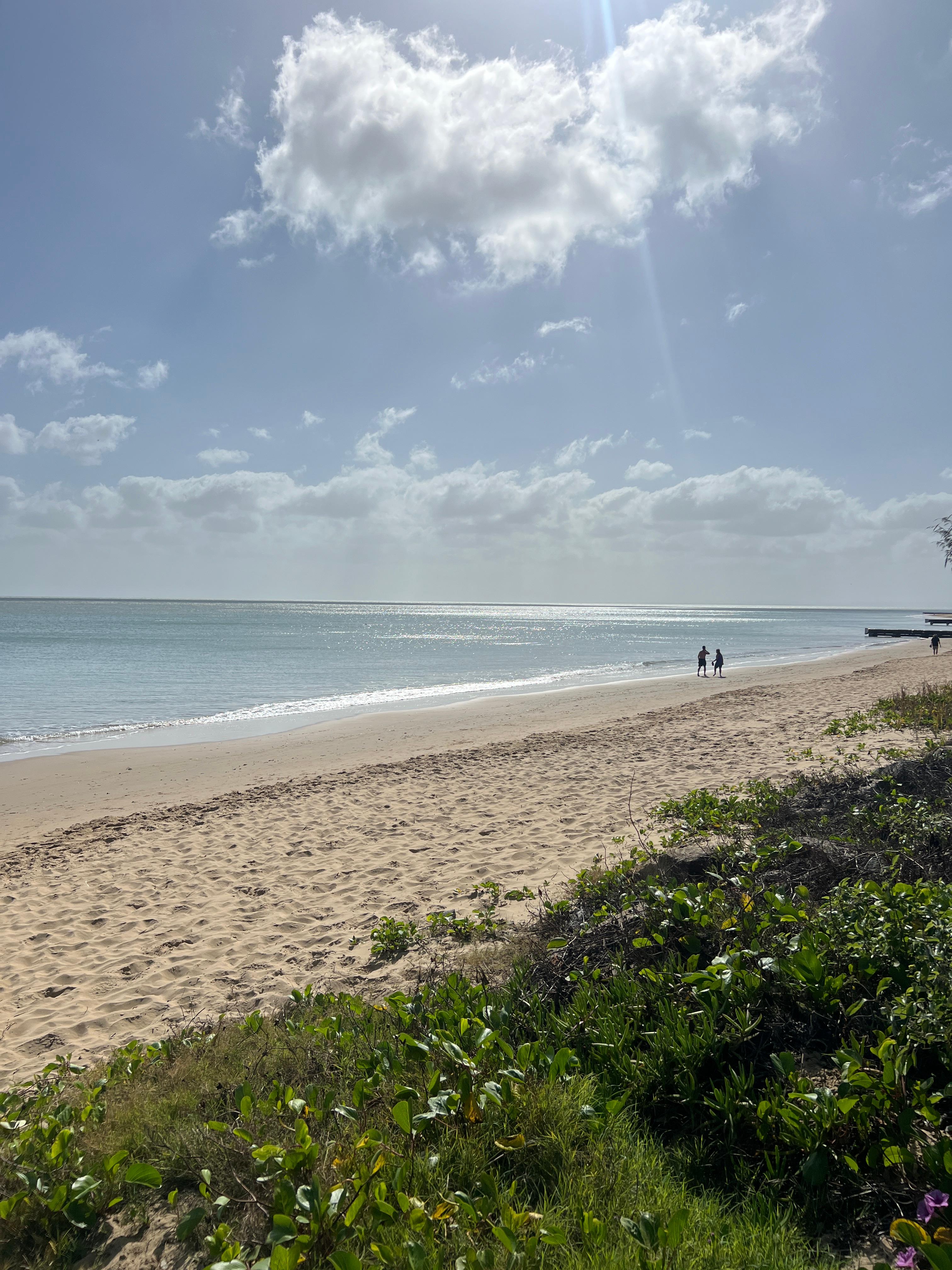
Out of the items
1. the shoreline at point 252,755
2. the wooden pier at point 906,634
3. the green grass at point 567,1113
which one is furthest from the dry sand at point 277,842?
the wooden pier at point 906,634

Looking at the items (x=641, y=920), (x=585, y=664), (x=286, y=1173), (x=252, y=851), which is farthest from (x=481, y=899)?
(x=585, y=664)

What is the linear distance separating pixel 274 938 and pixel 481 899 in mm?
2200

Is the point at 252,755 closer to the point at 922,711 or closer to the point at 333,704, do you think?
the point at 333,704

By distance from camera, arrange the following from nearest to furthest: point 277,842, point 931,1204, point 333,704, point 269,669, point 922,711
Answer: point 931,1204 → point 277,842 → point 922,711 → point 333,704 → point 269,669

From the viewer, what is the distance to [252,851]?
967cm

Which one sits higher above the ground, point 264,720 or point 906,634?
point 906,634

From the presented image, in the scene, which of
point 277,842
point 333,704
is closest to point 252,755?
point 277,842

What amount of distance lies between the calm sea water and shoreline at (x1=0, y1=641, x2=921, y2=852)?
169 centimetres

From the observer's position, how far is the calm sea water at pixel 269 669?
24.0m

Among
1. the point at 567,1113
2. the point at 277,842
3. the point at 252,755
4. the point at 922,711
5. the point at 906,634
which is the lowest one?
the point at 252,755

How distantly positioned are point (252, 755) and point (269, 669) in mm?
26996

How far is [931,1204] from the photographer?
2158 mm

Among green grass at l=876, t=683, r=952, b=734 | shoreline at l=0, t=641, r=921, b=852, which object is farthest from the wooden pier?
green grass at l=876, t=683, r=952, b=734

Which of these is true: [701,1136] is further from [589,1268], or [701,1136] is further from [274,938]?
[274,938]
